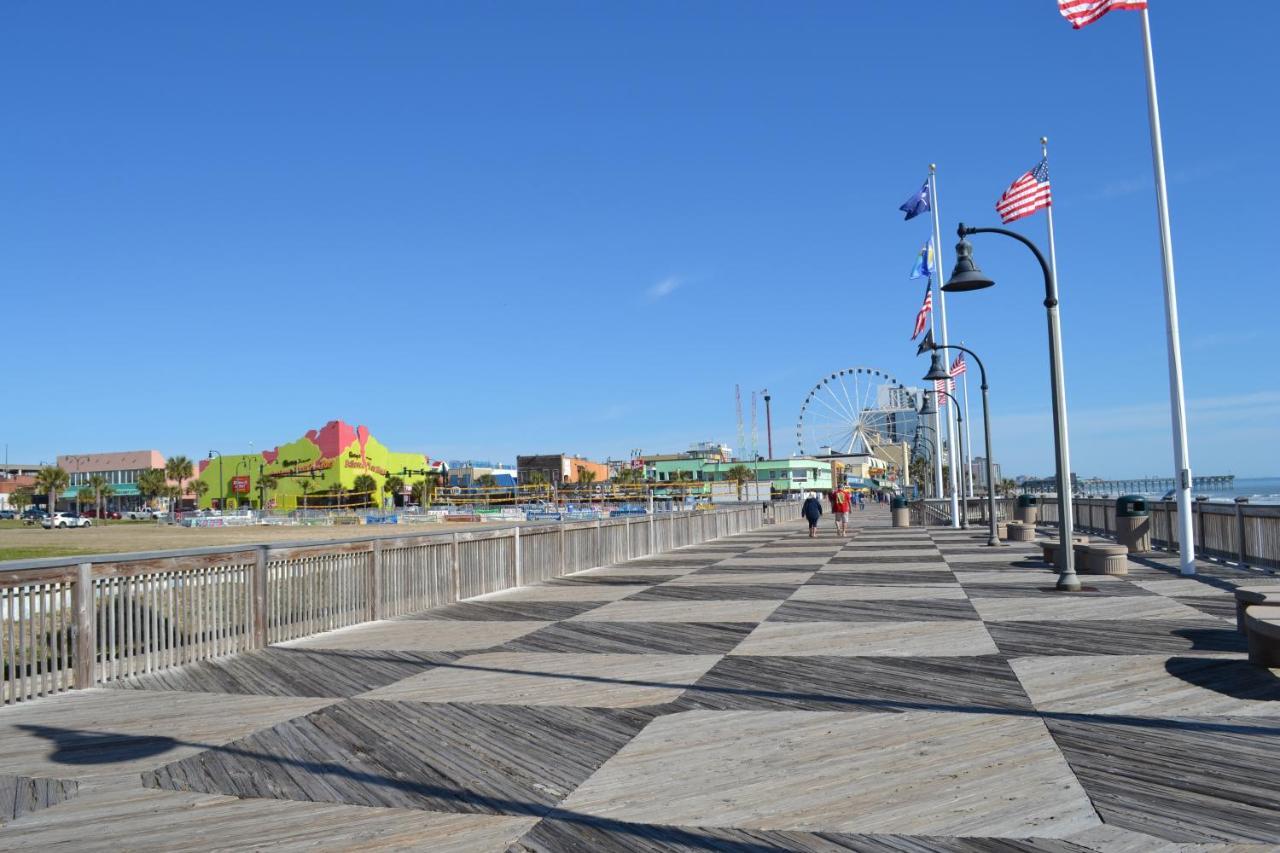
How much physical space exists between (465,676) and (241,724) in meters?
2.05

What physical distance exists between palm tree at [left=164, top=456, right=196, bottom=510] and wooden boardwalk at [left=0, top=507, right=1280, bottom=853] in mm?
131694

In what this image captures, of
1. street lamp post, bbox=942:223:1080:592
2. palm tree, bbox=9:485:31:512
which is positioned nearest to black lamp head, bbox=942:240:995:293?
street lamp post, bbox=942:223:1080:592

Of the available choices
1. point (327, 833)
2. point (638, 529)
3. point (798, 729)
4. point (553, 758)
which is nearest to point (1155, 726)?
point (798, 729)

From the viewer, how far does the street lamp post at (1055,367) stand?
1341 cm

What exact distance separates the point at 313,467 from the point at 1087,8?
114m

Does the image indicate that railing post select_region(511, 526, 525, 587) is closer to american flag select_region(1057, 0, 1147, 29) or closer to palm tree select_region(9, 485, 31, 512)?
american flag select_region(1057, 0, 1147, 29)

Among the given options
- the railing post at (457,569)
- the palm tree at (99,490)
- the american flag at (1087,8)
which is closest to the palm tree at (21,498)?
the palm tree at (99,490)

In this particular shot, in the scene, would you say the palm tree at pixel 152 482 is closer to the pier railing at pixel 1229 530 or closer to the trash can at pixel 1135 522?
the trash can at pixel 1135 522

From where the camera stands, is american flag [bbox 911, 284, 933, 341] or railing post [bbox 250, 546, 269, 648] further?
american flag [bbox 911, 284, 933, 341]

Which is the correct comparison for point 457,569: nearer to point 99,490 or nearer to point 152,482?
point 99,490

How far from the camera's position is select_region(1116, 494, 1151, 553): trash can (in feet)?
66.4

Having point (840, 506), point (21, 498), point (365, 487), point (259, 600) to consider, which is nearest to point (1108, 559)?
point (259, 600)

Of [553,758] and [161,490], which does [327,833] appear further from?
[161,490]

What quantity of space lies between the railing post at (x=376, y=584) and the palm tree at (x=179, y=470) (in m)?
129
